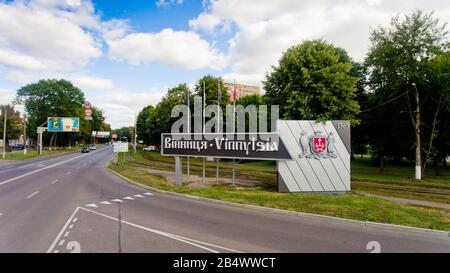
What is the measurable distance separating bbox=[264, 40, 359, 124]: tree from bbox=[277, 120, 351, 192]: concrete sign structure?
20.7 ft

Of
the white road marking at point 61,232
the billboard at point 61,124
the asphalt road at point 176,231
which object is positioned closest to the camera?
the white road marking at point 61,232

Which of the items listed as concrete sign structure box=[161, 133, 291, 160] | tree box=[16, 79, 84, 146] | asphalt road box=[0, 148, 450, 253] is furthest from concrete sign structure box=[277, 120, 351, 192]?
tree box=[16, 79, 84, 146]

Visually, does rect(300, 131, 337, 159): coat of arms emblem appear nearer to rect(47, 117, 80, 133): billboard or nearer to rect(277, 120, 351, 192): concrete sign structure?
rect(277, 120, 351, 192): concrete sign structure

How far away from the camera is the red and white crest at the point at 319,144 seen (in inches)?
687

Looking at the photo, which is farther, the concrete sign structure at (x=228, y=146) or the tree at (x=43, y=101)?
the tree at (x=43, y=101)

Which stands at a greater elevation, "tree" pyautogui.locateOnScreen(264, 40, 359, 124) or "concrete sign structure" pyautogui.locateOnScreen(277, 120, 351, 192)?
"tree" pyautogui.locateOnScreen(264, 40, 359, 124)

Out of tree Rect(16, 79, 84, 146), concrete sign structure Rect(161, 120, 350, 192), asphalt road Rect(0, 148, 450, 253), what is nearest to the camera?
asphalt road Rect(0, 148, 450, 253)

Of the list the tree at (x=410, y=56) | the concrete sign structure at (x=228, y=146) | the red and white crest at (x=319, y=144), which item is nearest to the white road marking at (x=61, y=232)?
the concrete sign structure at (x=228, y=146)

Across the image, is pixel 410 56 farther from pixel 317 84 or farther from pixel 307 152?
pixel 307 152

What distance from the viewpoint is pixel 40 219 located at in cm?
1084

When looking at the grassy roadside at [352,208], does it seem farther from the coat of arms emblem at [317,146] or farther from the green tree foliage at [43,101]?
the green tree foliage at [43,101]

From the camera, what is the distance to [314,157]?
17484 millimetres

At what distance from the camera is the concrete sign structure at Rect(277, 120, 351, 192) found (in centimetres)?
1741
